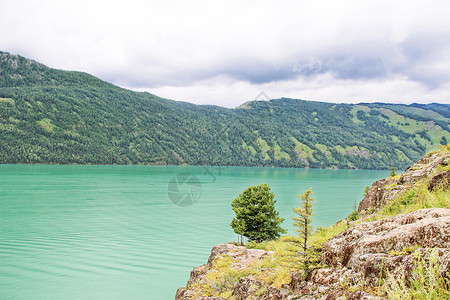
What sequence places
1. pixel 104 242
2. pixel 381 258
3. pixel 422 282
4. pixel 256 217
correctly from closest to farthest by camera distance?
pixel 422 282 < pixel 381 258 < pixel 256 217 < pixel 104 242

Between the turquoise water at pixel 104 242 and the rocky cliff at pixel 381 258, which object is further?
the turquoise water at pixel 104 242

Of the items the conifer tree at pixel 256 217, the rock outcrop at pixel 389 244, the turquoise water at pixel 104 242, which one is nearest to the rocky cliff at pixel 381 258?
the rock outcrop at pixel 389 244

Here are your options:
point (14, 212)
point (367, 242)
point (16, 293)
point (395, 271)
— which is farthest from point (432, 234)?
point (14, 212)

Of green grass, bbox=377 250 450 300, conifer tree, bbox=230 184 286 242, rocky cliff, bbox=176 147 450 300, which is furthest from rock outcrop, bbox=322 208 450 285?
conifer tree, bbox=230 184 286 242

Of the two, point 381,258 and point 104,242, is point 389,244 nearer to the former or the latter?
point 381,258

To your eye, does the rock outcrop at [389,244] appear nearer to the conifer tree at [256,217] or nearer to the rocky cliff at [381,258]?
the rocky cliff at [381,258]

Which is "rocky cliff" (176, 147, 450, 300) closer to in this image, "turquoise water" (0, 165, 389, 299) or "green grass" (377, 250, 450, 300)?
"green grass" (377, 250, 450, 300)

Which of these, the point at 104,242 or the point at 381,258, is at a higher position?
the point at 381,258

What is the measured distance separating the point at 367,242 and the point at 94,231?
44.5m

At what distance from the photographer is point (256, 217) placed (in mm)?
31125

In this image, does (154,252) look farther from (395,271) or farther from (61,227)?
(395,271)

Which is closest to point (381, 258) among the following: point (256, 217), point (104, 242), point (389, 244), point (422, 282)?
point (389, 244)

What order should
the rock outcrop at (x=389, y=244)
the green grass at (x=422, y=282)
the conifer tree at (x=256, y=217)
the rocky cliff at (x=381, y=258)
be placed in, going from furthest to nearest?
the conifer tree at (x=256, y=217) < the rock outcrop at (x=389, y=244) < the rocky cliff at (x=381, y=258) < the green grass at (x=422, y=282)

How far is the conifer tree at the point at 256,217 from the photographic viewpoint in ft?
103
